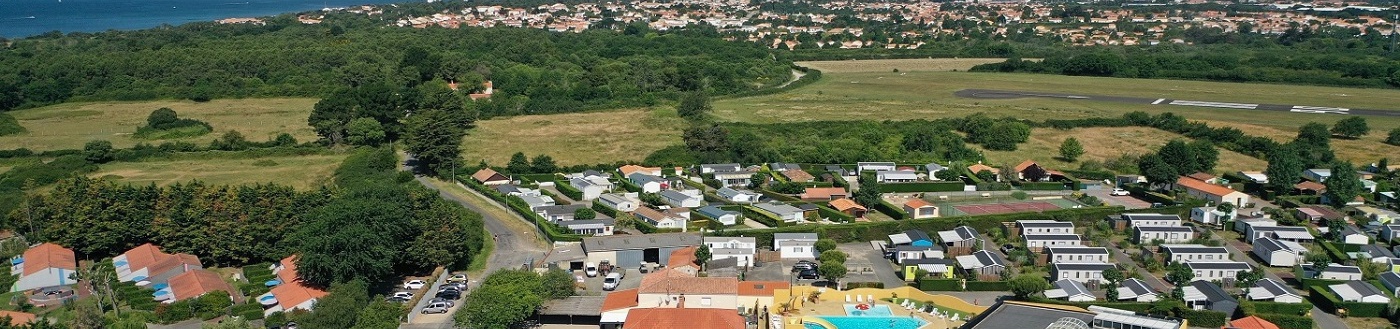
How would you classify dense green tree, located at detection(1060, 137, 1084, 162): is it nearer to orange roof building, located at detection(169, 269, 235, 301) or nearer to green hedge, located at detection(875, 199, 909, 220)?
green hedge, located at detection(875, 199, 909, 220)

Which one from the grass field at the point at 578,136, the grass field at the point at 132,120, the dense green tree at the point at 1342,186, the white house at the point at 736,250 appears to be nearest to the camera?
the white house at the point at 736,250

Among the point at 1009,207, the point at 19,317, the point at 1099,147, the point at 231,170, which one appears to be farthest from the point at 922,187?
the point at 19,317

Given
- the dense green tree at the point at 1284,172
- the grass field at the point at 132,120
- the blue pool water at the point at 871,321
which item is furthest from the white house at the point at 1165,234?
the grass field at the point at 132,120

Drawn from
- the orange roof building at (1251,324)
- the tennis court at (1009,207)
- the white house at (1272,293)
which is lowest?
the tennis court at (1009,207)

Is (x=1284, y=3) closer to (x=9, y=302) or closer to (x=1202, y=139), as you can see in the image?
(x=1202, y=139)

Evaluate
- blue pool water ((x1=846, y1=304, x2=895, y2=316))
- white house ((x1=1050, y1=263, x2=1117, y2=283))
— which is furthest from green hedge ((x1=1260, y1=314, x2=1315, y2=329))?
blue pool water ((x1=846, y1=304, x2=895, y2=316))

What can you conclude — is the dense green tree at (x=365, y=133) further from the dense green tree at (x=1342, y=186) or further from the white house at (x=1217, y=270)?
the dense green tree at (x=1342, y=186)

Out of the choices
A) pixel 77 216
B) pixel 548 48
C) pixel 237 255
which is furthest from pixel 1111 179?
pixel 548 48
